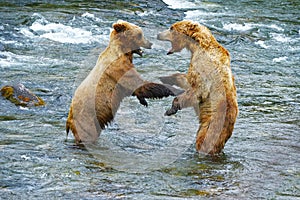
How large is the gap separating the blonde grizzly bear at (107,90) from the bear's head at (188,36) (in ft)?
1.60

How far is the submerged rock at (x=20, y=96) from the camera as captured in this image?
862cm

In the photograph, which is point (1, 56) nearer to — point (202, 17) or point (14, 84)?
point (14, 84)

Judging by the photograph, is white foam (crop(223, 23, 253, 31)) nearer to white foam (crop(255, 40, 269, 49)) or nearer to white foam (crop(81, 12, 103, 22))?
white foam (crop(255, 40, 269, 49))

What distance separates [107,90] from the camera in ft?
22.7

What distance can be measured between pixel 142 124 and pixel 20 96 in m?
1.84

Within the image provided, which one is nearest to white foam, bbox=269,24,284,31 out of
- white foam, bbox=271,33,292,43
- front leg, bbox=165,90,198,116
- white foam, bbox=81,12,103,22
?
white foam, bbox=271,33,292,43

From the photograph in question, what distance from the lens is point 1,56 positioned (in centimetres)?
1162

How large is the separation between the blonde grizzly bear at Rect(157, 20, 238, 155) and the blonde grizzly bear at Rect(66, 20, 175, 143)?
13.0 inches

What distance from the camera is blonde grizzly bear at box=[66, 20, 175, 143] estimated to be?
22.4 ft

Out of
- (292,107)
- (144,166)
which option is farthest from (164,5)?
(144,166)

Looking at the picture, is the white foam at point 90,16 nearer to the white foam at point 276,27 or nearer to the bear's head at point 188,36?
the white foam at point 276,27

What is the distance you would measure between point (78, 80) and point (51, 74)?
26.3 inches

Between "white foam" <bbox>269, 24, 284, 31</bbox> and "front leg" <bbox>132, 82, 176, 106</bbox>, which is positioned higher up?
"front leg" <bbox>132, 82, 176, 106</bbox>

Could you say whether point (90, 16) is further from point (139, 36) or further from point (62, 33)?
point (139, 36)
